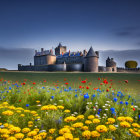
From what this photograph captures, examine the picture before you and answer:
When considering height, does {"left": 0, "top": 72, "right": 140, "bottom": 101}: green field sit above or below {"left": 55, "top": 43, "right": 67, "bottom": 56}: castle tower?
below

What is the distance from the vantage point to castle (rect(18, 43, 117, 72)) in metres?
52.8

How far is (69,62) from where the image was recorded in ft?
240

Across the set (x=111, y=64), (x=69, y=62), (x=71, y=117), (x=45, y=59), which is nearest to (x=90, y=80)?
(x=71, y=117)

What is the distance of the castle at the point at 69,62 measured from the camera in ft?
173

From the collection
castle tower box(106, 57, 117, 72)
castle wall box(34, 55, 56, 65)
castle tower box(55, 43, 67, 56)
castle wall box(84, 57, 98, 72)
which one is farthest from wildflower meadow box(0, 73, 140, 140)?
castle tower box(55, 43, 67, 56)

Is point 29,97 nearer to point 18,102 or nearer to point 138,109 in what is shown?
point 18,102

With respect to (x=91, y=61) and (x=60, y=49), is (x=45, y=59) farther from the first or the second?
(x=91, y=61)

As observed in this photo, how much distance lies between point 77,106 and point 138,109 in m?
2.06

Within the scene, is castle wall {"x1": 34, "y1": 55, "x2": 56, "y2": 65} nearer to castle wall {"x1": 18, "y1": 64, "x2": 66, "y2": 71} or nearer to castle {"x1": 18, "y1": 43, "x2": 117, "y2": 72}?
castle {"x1": 18, "y1": 43, "x2": 117, "y2": 72}

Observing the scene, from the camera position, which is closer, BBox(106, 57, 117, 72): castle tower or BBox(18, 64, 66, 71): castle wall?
BBox(18, 64, 66, 71): castle wall

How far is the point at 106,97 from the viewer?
5.19m

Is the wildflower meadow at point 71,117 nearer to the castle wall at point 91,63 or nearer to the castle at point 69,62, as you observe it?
the castle wall at point 91,63

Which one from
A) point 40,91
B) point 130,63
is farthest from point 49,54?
point 40,91

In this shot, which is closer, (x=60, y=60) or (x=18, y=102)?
(x=18, y=102)
